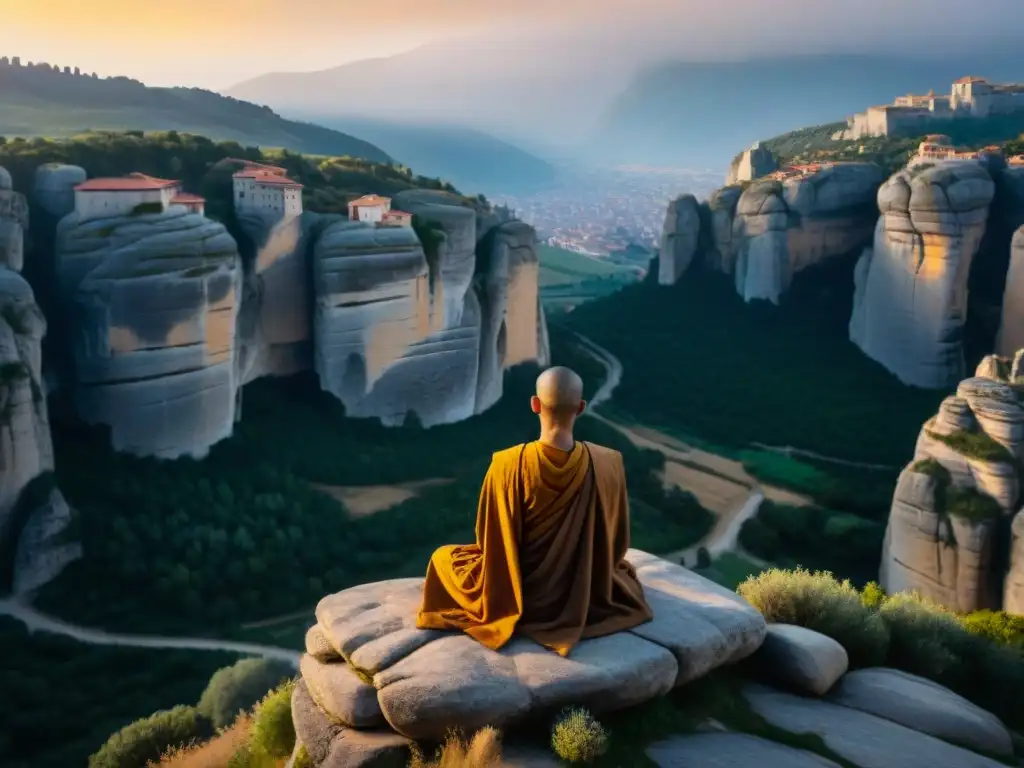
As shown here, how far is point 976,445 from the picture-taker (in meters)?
19.2

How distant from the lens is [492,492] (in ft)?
22.3

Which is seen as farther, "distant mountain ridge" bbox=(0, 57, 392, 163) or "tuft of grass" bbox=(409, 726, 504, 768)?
"distant mountain ridge" bbox=(0, 57, 392, 163)

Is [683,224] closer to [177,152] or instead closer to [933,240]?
[933,240]

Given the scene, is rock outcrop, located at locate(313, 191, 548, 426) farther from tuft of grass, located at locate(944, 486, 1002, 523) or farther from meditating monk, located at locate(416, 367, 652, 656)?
meditating monk, located at locate(416, 367, 652, 656)

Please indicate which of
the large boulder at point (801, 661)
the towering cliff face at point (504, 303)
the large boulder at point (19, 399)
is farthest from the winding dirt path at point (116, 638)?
Result: the towering cliff face at point (504, 303)

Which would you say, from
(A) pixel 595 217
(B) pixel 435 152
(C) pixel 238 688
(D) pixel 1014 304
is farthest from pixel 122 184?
(B) pixel 435 152

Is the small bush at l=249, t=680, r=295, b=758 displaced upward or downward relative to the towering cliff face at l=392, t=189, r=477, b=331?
downward

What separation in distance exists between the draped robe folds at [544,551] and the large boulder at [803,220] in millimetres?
34050

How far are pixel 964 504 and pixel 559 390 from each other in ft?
49.9

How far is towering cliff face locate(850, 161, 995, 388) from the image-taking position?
31.8 metres

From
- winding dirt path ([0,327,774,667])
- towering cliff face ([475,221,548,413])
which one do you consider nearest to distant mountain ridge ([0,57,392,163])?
towering cliff face ([475,221,548,413])

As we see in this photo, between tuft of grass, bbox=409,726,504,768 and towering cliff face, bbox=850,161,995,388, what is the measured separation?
100 feet

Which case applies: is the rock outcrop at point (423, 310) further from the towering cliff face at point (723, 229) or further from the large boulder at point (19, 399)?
the towering cliff face at point (723, 229)

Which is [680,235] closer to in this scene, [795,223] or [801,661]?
[795,223]
